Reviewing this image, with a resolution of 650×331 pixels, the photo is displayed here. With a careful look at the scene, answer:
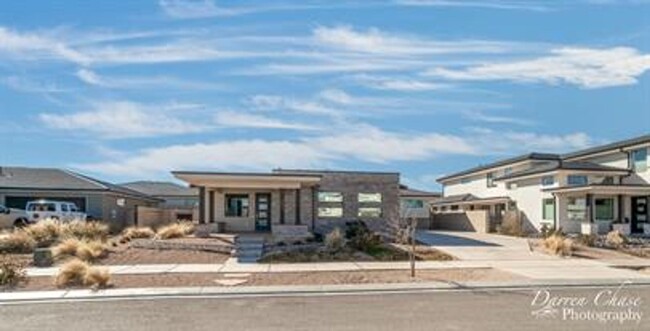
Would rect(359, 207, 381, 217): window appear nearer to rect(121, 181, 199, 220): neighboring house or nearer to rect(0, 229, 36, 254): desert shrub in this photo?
rect(0, 229, 36, 254): desert shrub

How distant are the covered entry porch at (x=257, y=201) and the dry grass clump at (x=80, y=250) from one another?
351 inches

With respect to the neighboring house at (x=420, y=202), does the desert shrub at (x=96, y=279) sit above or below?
below

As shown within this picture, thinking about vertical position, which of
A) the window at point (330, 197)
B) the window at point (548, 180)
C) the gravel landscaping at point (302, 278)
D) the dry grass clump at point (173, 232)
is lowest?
the gravel landscaping at point (302, 278)

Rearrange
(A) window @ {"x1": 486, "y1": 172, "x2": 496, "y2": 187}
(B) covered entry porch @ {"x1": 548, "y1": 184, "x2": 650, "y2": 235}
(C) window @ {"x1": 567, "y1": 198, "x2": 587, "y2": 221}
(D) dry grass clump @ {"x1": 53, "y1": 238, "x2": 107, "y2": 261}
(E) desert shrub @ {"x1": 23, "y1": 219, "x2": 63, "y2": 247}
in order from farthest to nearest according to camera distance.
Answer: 1. (A) window @ {"x1": 486, "y1": 172, "x2": 496, "y2": 187}
2. (C) window @ {"x1": 567, "y1": 198, "x2": 587, "y2": 221}
3. (B) covered entry porch @ {"x1": 548, "y1": 184, "x2": 650, "y2": 235}
4. (E) desert shrub @ {"x1": 23, "y1": 219, "x2": 63, "y2": 247}
5. (D) dry grass clump @ {"x1": 53, "y1": 238, "x2": 107, "y2": 261}

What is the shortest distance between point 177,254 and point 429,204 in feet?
122

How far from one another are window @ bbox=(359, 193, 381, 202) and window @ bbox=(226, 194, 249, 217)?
6.02 meters

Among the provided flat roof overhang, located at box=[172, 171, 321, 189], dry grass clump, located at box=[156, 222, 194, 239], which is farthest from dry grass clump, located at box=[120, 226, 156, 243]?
flat roof overhang, located at box=[172, 171, 321, 189]

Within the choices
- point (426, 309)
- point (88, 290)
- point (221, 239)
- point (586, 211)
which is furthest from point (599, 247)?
point (88, 290)

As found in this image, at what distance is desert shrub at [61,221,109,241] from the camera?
2820 cm

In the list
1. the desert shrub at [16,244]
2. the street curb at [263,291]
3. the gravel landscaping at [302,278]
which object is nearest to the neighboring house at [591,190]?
the gravel landscaping at [302,278]

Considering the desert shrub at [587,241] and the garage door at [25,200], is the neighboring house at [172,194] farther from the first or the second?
the desert shrub at [587,241]

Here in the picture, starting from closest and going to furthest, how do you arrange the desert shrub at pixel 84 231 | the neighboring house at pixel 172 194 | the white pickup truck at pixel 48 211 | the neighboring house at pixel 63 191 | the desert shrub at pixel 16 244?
the desert shrub at pixel 16 244, the desert shrub at pixel 84 231, the white pickup truck at pixel 48 211, the neighboring house at pixel 63 191, the neighboring house at pixel 172 194

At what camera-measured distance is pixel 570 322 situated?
11.7 metres

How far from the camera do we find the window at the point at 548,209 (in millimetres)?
40781
